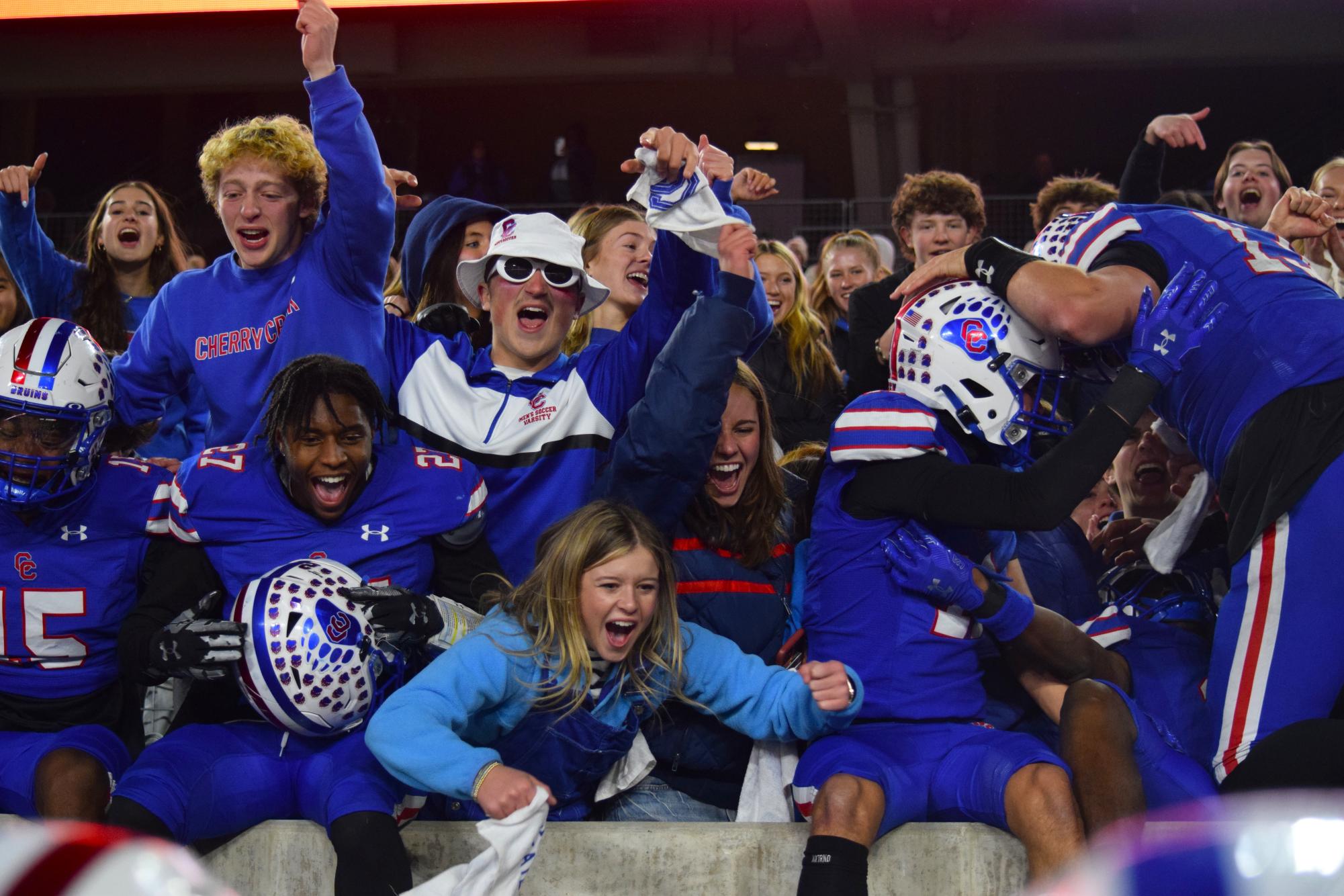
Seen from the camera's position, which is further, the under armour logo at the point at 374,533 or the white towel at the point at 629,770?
the under armour logo at the point at 374,533

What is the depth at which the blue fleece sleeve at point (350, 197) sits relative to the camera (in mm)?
3592

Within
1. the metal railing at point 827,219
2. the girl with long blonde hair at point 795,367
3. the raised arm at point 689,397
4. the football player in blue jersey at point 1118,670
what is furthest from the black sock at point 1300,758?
the metal railing at point 827,219

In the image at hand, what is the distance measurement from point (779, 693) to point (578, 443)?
918 mm

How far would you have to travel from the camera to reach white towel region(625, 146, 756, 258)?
3.40 m

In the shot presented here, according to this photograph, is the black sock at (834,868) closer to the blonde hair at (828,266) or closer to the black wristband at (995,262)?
the black wristband at (995,262)

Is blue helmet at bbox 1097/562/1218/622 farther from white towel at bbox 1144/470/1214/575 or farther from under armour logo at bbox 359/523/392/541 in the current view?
under armour logo at bbox 359/523/392/541

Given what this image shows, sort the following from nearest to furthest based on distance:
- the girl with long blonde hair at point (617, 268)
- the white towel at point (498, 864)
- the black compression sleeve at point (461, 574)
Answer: the white towel at point (498, 864) → the black compression sleeve at point (461, 574) → the girl with long blonde hair at point (617, 268)

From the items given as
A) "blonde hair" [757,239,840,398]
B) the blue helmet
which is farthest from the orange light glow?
the blue helmet

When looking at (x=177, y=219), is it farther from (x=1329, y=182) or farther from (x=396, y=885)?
(x=1329, y=182)

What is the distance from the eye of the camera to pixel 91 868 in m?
0.98

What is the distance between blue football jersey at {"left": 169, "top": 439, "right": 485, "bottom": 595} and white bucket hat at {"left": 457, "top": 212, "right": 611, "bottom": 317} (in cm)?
67

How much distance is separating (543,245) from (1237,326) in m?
1.78

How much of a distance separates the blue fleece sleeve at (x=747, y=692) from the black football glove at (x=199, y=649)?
3.31 feet

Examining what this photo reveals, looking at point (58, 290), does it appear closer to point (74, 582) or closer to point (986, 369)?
point (74, 582)
